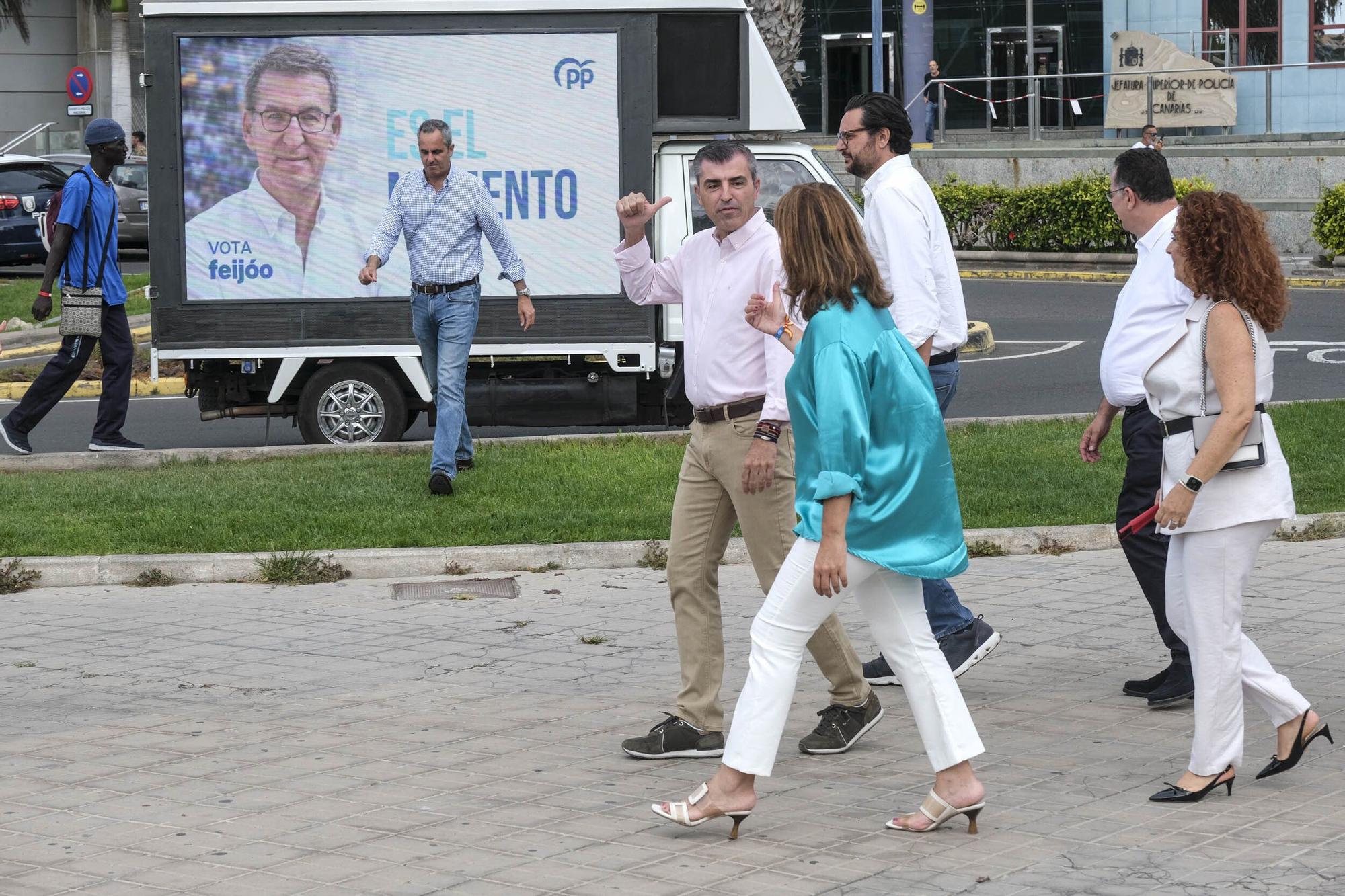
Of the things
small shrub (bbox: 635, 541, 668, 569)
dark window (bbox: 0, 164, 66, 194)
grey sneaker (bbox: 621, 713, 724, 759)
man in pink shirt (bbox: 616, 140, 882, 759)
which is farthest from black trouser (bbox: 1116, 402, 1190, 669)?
dark window (bbox: 0, 164, 66, 194)

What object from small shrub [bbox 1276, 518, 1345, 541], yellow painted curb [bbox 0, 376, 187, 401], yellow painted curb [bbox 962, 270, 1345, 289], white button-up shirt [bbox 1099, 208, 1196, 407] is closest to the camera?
white button-up shirt [bbox 1099, 208, 1196, 407]

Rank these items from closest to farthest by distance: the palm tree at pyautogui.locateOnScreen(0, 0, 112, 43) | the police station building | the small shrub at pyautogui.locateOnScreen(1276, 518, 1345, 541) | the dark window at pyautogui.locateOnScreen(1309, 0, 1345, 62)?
1. the small shrub at pyautogui.locateOnScreen(1276, 518, 1345, 541)
2. the police station building
3. the dark window at pyautogui.locateOnScreen(1309, 0, 1345, 62)
4. the palm tree at pyautogui.locateOnScreen(0, 0, 112, 43)

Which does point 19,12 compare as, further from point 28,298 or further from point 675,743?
point 675,743

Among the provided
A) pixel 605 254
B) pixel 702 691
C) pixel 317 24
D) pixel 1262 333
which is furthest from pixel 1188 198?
pixel 317 24

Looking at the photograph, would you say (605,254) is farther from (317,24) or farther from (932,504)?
(932,504)

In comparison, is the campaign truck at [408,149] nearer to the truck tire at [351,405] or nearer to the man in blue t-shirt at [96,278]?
the truck tire at [351,405]

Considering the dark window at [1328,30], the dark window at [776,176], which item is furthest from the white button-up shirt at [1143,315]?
the dark window at [1328,30]

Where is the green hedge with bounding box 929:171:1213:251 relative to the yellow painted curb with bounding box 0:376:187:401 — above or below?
above

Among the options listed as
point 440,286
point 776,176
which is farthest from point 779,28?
point 440,286

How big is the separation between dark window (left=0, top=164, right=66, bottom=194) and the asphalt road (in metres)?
12.8

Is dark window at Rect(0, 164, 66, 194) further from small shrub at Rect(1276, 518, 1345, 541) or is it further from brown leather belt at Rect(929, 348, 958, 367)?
brown leather belt at Rect(929, 348, 958, 367)

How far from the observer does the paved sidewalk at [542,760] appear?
4570 mm

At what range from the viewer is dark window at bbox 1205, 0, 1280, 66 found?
35.7 m

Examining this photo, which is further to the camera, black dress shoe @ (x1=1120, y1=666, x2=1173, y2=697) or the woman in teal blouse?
black dress shoe @ (x1=1120, y1=666, x2=1173, y2=697)
